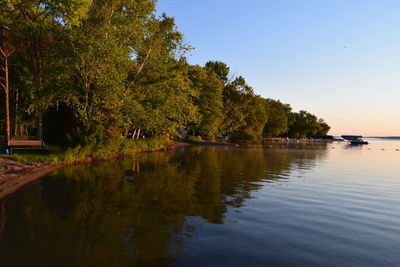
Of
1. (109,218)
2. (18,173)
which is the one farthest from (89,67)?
(109,218)

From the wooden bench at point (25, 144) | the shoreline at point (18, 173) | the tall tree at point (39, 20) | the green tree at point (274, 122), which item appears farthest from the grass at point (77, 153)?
the green tree at point (274, 122)

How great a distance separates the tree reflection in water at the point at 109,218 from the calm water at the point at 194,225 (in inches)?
1.1

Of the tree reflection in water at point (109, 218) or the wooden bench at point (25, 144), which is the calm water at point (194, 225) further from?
the wooden bench at point (25, 144)

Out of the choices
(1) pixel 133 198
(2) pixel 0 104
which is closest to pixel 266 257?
(1) pixel 133 198

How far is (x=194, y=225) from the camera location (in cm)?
896

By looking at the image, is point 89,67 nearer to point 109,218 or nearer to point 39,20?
point 39,20

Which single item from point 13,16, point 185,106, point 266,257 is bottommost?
point 266,257

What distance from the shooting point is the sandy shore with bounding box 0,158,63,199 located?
12913 mm

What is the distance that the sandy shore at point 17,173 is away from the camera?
42.4ft

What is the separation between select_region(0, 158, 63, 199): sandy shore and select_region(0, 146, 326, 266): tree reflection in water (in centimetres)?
75

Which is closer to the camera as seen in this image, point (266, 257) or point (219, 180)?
point (266, 257)

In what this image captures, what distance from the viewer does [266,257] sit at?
A: 6.77 m

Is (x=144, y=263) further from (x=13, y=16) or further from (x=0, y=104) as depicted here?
(x=0, y=104)

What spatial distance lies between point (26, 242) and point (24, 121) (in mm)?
34060
